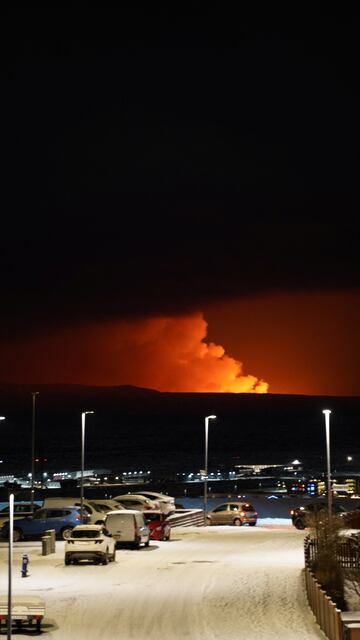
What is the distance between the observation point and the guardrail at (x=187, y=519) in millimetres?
64625

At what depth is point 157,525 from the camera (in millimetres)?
51938

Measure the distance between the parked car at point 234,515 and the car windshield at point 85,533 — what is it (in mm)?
26161

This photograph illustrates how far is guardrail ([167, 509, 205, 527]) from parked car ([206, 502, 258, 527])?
1.28 metres

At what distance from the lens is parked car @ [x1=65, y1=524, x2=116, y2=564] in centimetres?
3919

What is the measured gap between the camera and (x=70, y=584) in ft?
110

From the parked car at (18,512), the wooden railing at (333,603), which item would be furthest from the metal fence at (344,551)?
the parked car at (18,512)

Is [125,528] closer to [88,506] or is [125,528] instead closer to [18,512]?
[88,506]

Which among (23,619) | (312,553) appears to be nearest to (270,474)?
(312,553)

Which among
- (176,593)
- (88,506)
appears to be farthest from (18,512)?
(176,593)

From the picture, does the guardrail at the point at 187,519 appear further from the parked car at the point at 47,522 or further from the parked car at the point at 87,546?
the parked car at the point at 87,546

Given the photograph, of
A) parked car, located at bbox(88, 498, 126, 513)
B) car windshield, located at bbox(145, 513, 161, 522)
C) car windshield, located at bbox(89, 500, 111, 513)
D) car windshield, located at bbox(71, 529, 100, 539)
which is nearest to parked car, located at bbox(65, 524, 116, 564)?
car windshield, located at bbox(71, 529, 100, 539)

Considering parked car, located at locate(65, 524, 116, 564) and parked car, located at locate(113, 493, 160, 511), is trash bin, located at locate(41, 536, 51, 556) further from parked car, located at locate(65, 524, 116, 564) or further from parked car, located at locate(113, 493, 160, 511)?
parked car, located at locate(113, 493, 160, 511)

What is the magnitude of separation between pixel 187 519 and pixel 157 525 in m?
15.3

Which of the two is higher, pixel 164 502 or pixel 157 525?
pixel 164 502
